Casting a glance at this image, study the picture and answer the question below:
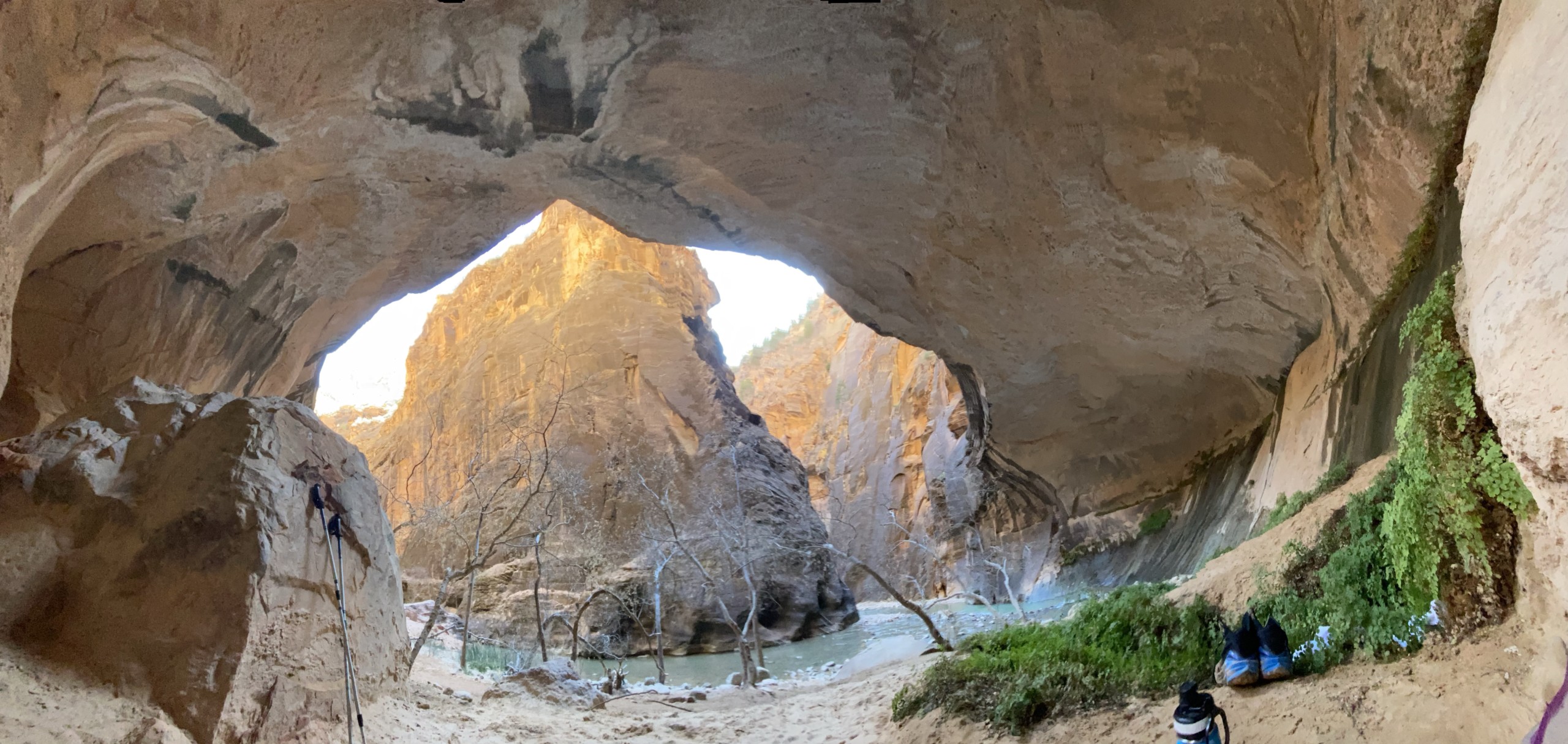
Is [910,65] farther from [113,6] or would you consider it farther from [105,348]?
[105,348]

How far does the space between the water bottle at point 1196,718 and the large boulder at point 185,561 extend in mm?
4660

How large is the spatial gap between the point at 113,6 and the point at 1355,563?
7.59 metres

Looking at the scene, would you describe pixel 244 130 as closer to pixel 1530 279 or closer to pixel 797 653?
pixel 1530 279

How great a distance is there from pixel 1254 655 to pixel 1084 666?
4.34 feet

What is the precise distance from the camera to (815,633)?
72.9 ft

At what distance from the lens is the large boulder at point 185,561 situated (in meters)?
4.05

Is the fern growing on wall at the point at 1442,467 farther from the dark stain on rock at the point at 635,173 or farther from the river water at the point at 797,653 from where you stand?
the river water at the point at 797,653

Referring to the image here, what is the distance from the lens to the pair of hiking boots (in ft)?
14.0

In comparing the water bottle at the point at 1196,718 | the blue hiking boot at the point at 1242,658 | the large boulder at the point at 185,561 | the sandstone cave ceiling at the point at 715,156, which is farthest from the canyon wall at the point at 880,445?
the water bottle at the point at 1196,718

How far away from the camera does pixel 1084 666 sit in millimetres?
5477

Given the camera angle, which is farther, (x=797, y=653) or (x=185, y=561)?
(x=797, y=653)

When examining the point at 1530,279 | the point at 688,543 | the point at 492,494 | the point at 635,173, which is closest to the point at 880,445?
the point at 688,543

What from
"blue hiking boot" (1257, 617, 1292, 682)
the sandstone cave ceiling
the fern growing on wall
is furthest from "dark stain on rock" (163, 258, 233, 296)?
the fern growing on wall

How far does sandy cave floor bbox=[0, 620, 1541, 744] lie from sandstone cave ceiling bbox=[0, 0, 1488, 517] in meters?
2.14
